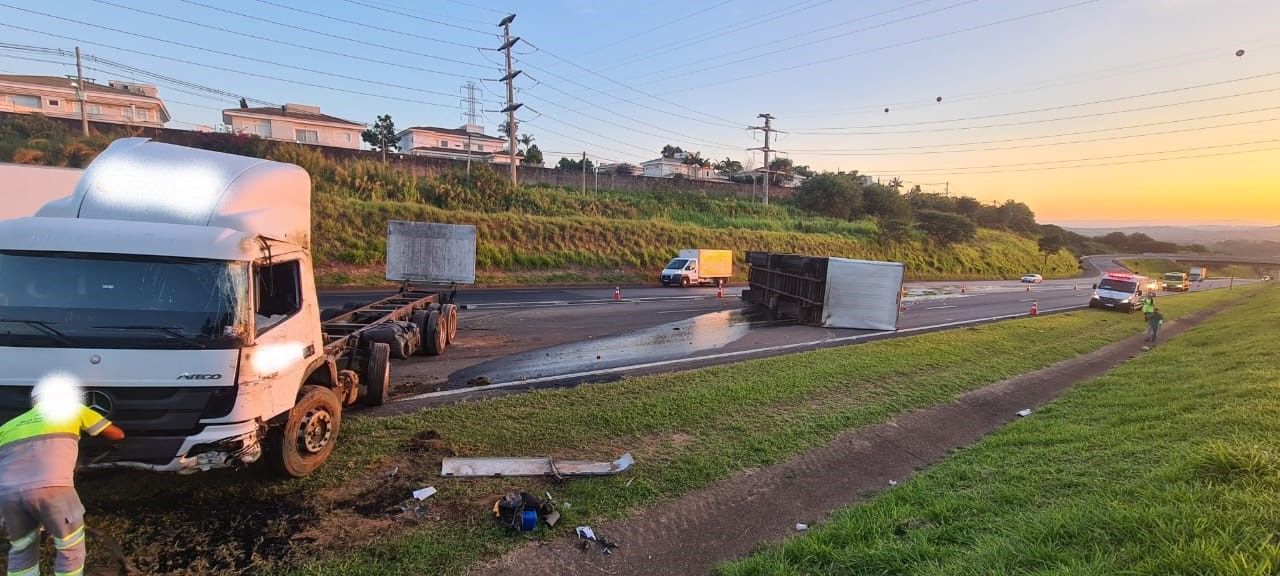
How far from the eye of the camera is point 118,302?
4316 mm

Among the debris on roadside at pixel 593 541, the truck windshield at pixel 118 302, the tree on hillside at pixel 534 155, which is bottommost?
the debris on roadside at pixel 593 541

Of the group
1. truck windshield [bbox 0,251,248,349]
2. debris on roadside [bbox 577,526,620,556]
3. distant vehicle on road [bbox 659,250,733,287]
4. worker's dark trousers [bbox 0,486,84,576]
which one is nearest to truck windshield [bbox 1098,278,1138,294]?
distant vehicle on road [bbox 659,250,733,287]

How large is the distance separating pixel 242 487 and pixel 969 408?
1014cm

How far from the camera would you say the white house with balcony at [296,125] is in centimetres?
5622

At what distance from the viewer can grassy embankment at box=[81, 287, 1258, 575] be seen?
14.4 ft

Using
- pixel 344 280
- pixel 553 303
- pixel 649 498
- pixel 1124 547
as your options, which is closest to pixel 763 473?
pixel 649 498

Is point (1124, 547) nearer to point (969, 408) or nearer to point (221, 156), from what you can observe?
point (969, 408)

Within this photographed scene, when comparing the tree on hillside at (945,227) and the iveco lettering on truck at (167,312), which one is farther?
the tree on hillside at (945,227)

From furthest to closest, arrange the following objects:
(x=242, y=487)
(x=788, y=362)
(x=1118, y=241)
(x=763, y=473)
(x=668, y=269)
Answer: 1. (x=1118, y=241)
2. (x=668, y=269)
3. (x=788, y=362)
4. (x=763, y=473)
5. (x=242, y=487)

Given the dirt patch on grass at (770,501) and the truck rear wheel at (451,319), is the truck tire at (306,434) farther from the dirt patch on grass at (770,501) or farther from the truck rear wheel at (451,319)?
the truck rear wheel at (451,319)

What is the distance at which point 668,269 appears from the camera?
33.3m

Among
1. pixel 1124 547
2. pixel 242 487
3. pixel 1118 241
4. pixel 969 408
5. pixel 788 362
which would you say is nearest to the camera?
pixel 1124 547

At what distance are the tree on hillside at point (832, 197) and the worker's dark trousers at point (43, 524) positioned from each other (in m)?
66.1

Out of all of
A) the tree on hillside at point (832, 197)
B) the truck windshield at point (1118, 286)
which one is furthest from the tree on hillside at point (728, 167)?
the truck windshield at point (1118, 286)
